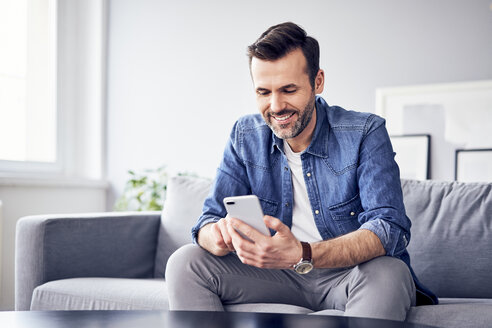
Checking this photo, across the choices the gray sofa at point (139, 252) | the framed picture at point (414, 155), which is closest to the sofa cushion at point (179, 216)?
the gray sofa at point (139, 252)

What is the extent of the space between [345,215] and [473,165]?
1288 millimetres

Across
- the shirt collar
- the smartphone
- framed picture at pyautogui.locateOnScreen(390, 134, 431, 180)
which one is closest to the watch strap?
the smartphone

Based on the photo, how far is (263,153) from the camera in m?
1.62

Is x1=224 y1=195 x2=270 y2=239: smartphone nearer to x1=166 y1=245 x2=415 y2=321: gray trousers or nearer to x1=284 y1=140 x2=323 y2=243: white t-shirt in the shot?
x1=166 y1=245 x2=415 y2=321: gray trousers

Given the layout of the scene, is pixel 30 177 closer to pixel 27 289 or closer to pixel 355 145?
pixel 27 289

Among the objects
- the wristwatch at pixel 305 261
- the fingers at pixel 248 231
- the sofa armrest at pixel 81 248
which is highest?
the fingers at pixel 248 231

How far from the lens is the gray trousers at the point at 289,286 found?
48.3 inches

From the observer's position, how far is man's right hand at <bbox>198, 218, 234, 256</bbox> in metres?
1.35

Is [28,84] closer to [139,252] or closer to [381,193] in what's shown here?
[139,252]

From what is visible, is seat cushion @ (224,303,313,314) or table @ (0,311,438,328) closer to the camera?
table @ (0,311,438,328)

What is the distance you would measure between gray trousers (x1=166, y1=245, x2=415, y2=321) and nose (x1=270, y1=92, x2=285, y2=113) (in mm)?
411

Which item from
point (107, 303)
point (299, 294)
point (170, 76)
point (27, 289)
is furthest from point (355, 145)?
point (170, 76)

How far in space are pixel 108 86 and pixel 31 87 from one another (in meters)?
0.46

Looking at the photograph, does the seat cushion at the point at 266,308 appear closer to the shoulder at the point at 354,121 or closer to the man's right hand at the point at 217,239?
the man's right hand at the point at 217,239
